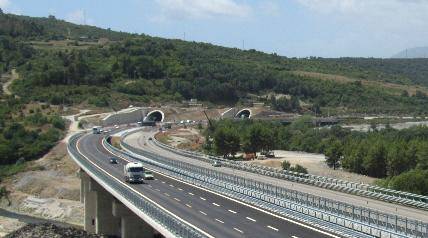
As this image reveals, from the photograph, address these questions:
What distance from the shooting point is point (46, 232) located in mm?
68812

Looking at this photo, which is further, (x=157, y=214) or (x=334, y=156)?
(x=334, y=156)

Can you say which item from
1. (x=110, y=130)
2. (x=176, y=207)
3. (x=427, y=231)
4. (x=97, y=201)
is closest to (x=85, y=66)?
(x=110, y=130)

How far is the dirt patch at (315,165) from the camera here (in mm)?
84050

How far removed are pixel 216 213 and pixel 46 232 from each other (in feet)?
109

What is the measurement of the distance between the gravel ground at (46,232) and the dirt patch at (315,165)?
3313 cm

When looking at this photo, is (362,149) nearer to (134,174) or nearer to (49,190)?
(134,174)

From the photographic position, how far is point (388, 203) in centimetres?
4706

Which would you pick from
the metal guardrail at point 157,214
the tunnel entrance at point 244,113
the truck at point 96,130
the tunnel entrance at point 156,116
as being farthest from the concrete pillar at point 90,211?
the tunnel entrance at point 244,113

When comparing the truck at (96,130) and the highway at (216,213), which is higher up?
the highway at (216,213)

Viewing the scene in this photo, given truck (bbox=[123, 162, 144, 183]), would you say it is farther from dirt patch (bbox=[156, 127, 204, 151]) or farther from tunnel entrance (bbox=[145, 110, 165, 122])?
tunnel entrance (bbox=[145, 110, 165, 122])

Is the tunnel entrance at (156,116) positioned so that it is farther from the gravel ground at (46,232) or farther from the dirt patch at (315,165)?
the gravel ground at (46,232)

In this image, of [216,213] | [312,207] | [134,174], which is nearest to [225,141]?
[134,174]

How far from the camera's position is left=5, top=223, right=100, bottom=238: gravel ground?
6788 cm

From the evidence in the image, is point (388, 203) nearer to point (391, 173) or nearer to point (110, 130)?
point (391, 173)
